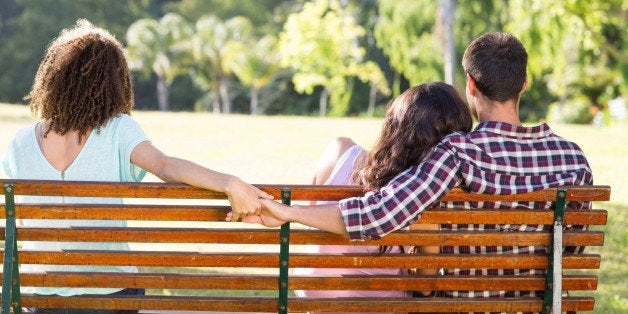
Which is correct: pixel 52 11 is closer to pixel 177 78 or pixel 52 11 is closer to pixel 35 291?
pixel 177 78

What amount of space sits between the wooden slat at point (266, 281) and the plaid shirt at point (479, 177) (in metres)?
0.05

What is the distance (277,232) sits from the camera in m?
2.73

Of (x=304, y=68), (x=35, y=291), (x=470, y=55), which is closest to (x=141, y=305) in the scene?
(x=35, y=291)

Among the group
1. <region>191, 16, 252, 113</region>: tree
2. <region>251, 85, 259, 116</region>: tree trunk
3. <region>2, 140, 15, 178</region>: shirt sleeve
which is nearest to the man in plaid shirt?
<region>2, 140, 15, 178</region>: shirt sleeve

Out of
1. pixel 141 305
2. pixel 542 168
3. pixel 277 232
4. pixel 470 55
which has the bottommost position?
pixel 141 305

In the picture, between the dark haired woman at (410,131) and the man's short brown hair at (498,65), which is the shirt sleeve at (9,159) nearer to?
the dark haired woman at (410,131)

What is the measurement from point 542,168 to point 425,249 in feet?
1.48

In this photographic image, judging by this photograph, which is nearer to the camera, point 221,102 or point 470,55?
point 470,55

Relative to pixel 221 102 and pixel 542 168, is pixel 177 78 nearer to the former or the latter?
pixel 221 102

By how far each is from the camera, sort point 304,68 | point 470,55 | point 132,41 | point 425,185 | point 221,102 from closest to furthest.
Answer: point 425,185 → point 470,55 → point 304,68 → point 132,41 → point 221,102

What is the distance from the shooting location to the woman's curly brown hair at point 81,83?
9.30ft

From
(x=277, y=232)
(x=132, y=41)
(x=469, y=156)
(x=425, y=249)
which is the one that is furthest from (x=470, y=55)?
(x=132, y=41)

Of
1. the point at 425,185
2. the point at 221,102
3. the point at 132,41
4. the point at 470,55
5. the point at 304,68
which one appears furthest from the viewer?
the point at 221,102

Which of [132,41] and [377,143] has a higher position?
[132,41]
